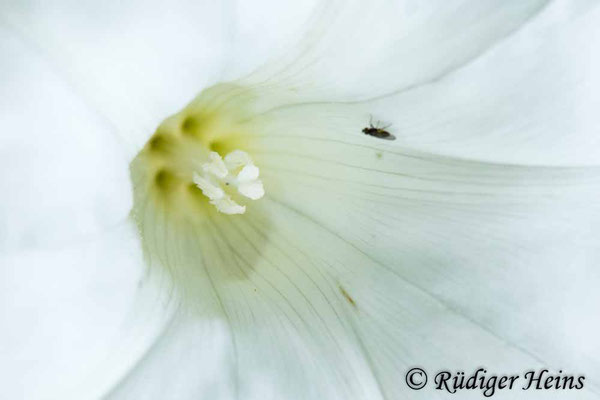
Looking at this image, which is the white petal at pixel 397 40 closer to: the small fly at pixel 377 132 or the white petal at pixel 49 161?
the small fly at pixel 377 132

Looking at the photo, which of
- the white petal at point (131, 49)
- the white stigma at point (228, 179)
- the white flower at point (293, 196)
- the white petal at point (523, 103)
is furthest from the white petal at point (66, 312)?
the white petal at point (523, 103)

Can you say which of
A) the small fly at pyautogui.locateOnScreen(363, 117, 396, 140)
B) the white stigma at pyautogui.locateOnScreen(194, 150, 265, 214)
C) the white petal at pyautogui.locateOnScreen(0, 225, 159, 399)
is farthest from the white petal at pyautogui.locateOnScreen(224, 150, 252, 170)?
the white petal at pyautogui.locateOnScreen(0, 225, 159, 399)

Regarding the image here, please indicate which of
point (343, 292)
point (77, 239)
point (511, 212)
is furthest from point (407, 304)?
point (77, 239)

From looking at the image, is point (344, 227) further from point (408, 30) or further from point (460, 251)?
point (408, 30)

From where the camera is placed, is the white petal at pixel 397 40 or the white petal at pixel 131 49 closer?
the white petal at pixel 131 49

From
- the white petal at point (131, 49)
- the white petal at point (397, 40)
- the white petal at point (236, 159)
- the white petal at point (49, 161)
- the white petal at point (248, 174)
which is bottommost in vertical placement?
the white petal at point (49, 161)

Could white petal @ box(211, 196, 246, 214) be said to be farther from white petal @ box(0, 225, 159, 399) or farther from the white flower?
white petal @ box(0, 225, 159, 399)

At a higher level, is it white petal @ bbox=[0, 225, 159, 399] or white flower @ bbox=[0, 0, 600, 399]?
white flower @ bbox=[0, 0, 600, 399]

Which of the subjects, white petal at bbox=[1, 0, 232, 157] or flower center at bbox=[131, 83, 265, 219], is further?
flower center at bbox=[131, 83, 265, 219]
